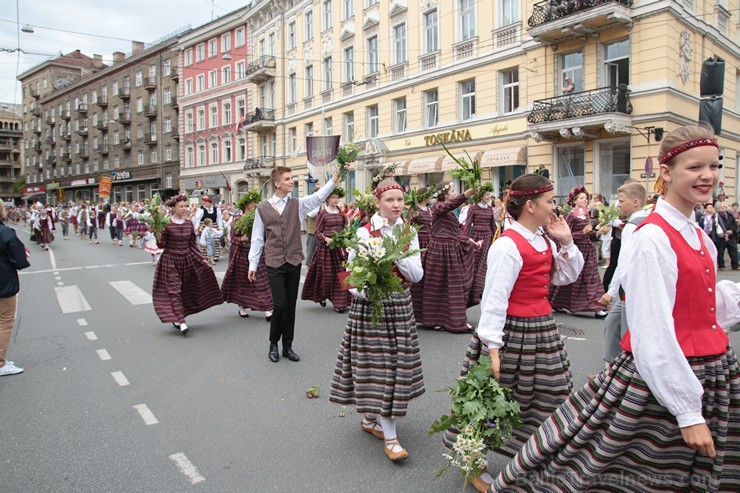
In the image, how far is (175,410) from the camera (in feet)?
16.1

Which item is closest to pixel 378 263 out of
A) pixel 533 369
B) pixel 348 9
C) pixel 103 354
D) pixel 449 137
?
pixel 533 369

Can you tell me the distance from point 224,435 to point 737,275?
13512 millimetres

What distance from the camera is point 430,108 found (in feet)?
90.0

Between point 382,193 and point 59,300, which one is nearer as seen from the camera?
point 382,193

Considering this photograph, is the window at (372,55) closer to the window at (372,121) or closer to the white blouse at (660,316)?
the window at (372,121)

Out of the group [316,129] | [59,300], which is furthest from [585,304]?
[316,129]

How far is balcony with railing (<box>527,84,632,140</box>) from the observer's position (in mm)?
18906

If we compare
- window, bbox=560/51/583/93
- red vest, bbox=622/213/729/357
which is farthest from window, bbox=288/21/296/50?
red vest, bbox=622/213/729/357

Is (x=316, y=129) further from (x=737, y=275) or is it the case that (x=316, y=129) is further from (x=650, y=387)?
(x=650, y=387)

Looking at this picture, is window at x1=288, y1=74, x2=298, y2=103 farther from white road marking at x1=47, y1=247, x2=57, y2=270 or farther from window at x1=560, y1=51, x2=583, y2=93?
window at x1=560, y1=51, x2=583, y2=93

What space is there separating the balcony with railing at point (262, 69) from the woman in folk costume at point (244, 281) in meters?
32.9

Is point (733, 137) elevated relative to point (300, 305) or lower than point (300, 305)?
elevated

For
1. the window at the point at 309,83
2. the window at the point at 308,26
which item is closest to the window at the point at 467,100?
the window at the point at 309,83

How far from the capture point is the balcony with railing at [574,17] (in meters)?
18.7
